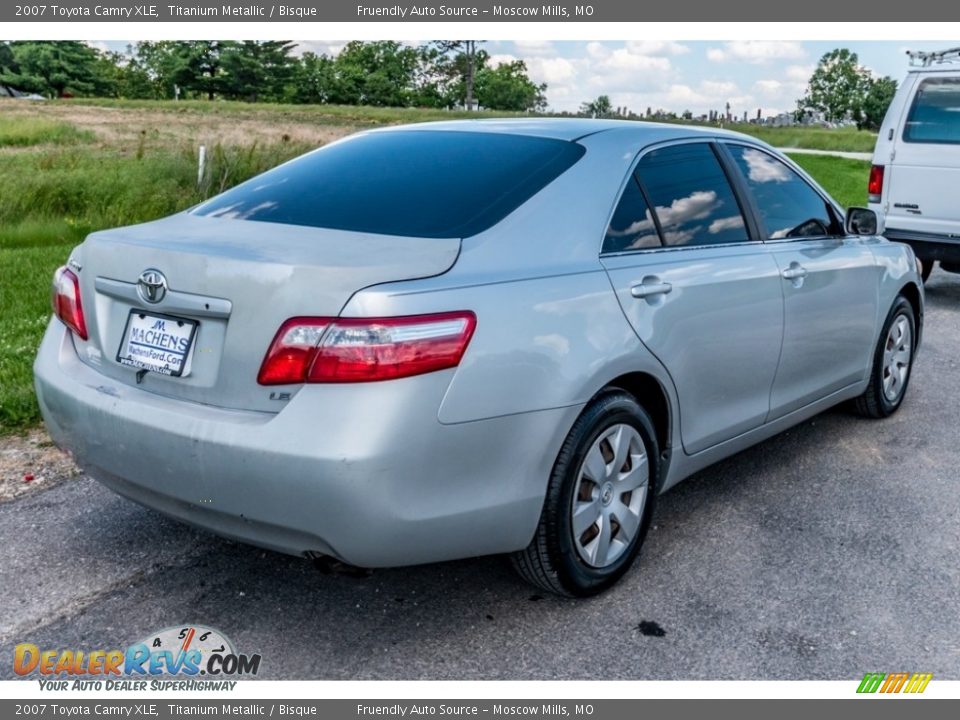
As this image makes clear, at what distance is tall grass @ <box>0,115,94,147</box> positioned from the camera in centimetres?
2809

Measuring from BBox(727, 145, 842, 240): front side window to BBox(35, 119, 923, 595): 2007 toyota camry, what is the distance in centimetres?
15

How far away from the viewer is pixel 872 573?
3.83 metres

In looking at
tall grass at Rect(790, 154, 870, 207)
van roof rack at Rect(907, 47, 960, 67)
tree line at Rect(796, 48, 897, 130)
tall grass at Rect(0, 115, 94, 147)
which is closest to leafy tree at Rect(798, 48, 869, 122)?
tree line at Rect(796, 48, 897, 130)

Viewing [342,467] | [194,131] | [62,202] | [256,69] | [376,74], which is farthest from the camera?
[376,74]

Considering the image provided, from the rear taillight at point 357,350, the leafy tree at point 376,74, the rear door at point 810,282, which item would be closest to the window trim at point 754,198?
the rear door at point 810,282

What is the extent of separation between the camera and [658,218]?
3895mm

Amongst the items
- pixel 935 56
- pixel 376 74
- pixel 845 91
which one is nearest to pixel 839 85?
pixel 845 91

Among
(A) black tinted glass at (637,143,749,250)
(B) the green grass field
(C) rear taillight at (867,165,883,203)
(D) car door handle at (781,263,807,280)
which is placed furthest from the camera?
(C) rear taillight at (867,165,883,203)

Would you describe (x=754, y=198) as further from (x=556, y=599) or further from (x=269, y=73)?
(x=269, y=73)

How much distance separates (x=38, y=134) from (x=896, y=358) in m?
28.8

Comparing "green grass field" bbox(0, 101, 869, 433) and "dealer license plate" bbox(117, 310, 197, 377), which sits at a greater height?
"dealer license plate" bbox(117, 310, 197, 377)

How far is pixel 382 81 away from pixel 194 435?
103 meters

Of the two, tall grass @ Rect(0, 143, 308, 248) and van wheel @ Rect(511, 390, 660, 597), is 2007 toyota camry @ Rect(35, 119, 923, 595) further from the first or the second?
tall grass @ Rect(0, 143, 308, 248)

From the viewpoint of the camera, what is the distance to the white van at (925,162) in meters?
9.20
